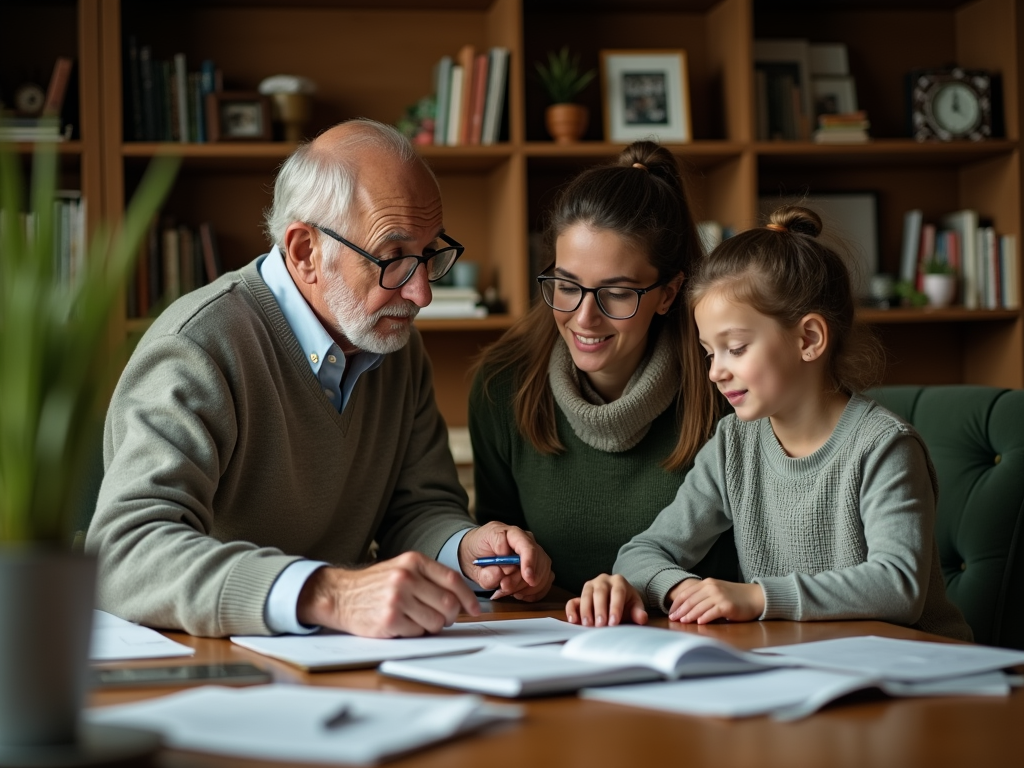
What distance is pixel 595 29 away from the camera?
3.67m

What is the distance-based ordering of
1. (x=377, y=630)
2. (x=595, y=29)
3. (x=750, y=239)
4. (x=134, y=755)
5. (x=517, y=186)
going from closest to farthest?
1. (x=134, y=755)
2. (x=377, y=630)
3. (x=750, y=239)
4. (x=517, y=186)
5. (x=595, y=29)

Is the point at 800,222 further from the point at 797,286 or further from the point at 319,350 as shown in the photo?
the point at 319,350

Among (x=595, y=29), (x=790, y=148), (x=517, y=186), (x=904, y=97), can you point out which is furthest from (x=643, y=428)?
(x=904, y=97)

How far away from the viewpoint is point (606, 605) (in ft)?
4.33

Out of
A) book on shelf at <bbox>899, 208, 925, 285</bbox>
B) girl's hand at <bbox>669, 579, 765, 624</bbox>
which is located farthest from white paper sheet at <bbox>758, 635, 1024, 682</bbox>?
book on shelf at <bbox>899, 208, 925, 285</bbox>

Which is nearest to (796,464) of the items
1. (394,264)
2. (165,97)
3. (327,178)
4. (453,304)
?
(394,264)

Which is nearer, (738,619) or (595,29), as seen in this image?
(738,619)

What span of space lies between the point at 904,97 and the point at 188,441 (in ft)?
10.2

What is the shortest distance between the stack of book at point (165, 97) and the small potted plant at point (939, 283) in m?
2.32

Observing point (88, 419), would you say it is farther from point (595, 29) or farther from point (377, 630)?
point (595, 29)

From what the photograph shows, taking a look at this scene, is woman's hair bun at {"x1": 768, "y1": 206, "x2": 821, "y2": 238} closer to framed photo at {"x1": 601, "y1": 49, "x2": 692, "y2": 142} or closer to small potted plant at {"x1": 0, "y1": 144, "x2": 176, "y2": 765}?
small potted plant at {"x1": 0, "y1": 144, "x2": 176, "y2": 765}

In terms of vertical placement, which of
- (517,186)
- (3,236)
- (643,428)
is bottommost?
(643,428)

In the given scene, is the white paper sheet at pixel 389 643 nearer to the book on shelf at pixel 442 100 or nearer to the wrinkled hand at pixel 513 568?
the wrinkled hand at pixel 513 568

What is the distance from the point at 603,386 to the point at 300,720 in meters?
1.28
